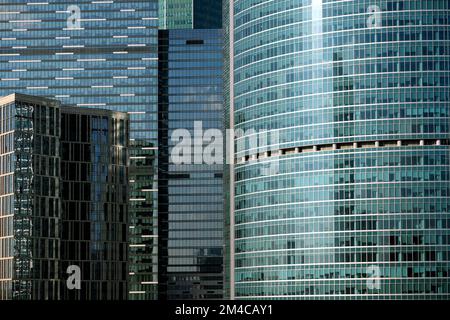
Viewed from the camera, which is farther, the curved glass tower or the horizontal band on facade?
the horizontal band on facade

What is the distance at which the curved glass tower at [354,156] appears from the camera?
185 metres

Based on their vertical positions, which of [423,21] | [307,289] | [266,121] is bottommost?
[307,289]

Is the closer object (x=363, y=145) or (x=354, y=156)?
(x=354, y=156)

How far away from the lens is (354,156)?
19025 cm

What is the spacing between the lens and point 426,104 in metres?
188

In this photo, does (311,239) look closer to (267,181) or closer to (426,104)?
(267,181)

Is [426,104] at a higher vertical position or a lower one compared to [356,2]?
lower

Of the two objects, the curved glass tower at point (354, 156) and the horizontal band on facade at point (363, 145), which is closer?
the curved glass tower at point (354, 156)

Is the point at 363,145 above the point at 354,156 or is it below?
above

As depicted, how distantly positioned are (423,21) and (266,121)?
34155mm

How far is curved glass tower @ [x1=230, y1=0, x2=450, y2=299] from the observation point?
184625 mm
